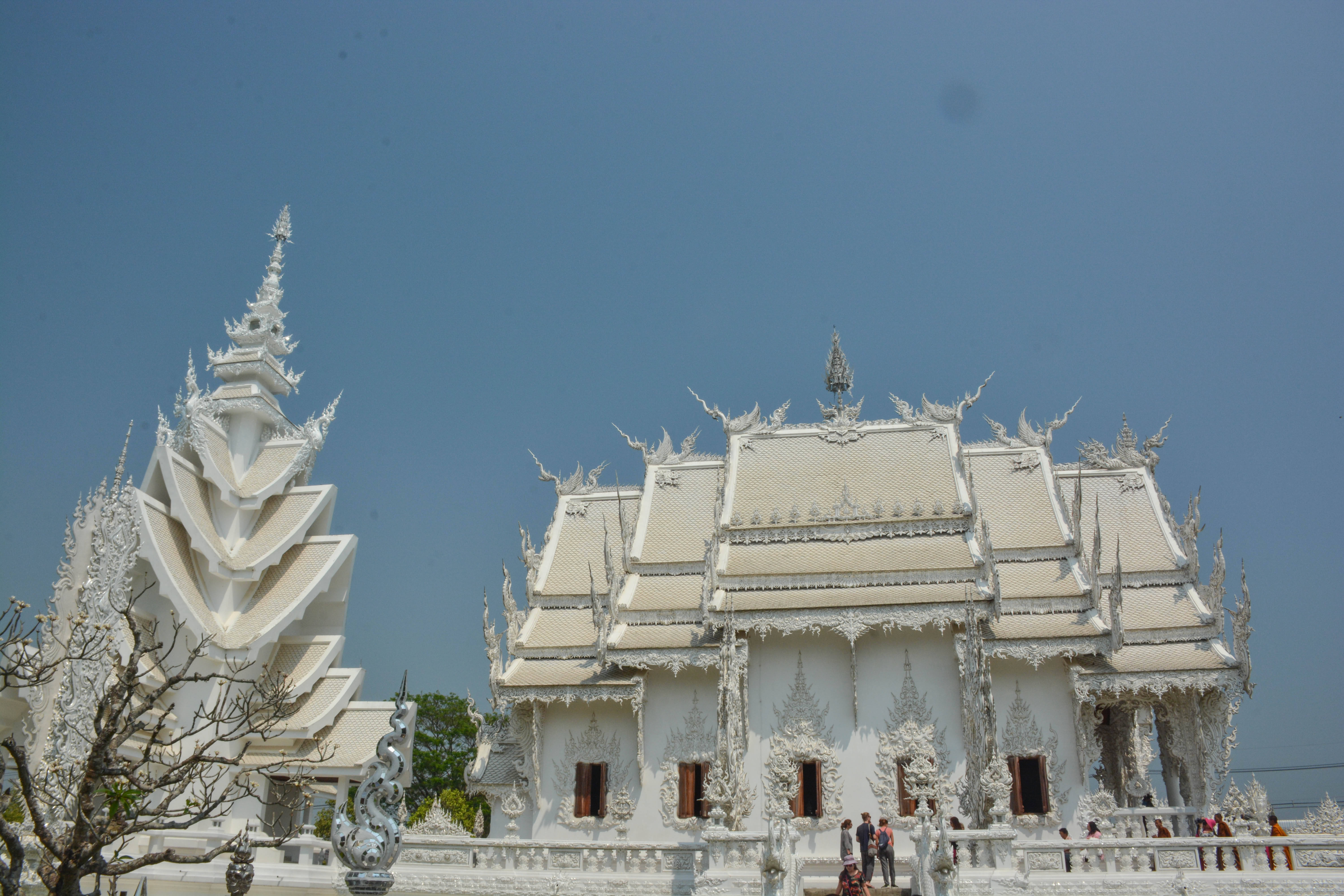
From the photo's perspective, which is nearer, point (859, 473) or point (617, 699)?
point (617, 699)

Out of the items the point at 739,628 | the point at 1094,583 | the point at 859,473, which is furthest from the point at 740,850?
the point at 859,473

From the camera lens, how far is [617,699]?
16.2 meters

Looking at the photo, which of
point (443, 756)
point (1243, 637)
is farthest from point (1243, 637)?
point (443, 756)

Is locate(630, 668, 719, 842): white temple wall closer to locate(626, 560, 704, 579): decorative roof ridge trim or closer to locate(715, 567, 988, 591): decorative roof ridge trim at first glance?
locate(715, 567, 988, 591): decorative roof ridge trim

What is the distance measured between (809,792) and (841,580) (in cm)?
334

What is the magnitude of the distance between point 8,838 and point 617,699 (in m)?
11.1

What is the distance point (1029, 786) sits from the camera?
49.6ft

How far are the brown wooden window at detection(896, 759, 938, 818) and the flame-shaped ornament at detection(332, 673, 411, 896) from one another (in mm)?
9953

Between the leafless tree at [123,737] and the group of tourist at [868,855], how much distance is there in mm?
5794

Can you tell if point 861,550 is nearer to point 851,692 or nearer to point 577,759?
point 851,692

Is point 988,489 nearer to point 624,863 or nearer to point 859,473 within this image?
point 859,473

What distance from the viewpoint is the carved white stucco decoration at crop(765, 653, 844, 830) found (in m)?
15.1

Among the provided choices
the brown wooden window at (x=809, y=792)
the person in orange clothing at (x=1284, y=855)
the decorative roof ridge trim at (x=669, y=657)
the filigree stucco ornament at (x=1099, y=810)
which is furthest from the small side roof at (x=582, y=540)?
the person in orange clothing at (x=1284, y=855)

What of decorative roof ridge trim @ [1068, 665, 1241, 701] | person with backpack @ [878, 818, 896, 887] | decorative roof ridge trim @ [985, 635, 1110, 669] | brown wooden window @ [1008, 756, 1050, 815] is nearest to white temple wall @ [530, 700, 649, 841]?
person with backpack @ [878, 818, 896, 887]
